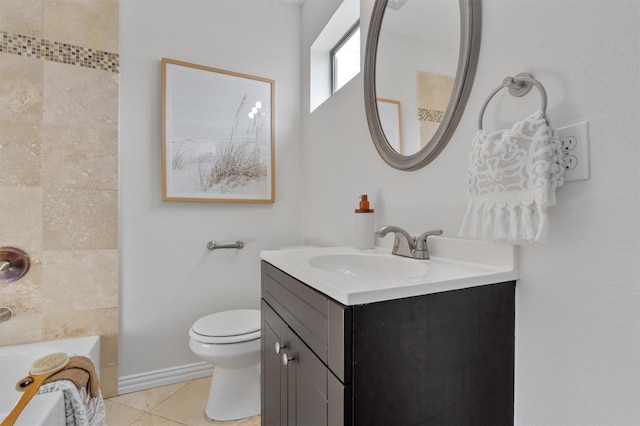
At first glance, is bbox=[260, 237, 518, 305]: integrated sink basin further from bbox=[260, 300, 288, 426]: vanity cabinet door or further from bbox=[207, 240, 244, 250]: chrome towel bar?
bbox=[207, 240, 244, 250]: chrome towel bar

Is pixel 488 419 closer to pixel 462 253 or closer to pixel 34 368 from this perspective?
pixel 462 253

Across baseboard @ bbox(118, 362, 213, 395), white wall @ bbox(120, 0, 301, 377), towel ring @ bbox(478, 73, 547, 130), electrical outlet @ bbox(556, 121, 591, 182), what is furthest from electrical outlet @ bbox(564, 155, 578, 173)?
baseboard @ bbox(118, 362, 213, 395)

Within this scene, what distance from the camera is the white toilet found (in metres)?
1.38

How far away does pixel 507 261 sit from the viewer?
2.35 feet

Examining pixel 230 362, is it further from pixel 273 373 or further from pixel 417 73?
pixel 417 73

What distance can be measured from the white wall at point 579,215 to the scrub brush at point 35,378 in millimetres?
1392

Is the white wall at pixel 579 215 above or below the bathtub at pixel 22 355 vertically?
above

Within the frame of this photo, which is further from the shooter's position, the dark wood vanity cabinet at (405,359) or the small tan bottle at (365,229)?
the small tan bottle at (365,229)

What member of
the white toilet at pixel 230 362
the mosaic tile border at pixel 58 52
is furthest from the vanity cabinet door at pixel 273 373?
the mosaic tile border at pixel 58 52

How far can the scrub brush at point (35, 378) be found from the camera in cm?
90

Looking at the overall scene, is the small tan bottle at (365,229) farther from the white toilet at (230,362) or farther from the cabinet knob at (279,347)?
the white toilet at (230,362)

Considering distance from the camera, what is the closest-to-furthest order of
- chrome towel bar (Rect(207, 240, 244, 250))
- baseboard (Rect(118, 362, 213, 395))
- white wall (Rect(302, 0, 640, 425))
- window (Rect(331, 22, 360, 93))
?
1. white wall (Rect(302, 0, 640, 425))
2. window (Rect(331, 22, 360, 93))
3. baseboard (Rect(118, 362, 213, 395))
4. chrome towel bar (Rect(207, 240, 244, 250))

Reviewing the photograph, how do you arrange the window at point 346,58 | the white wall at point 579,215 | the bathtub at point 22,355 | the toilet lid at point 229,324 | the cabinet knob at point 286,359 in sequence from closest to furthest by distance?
the white wall at point 579,215
the cabinet knob at point 286,359
the bathtub at point 22,355
the toilet lid at point 229,324
the window at point 346,58

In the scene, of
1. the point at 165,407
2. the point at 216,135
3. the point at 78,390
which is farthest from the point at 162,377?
the point at 216,135
